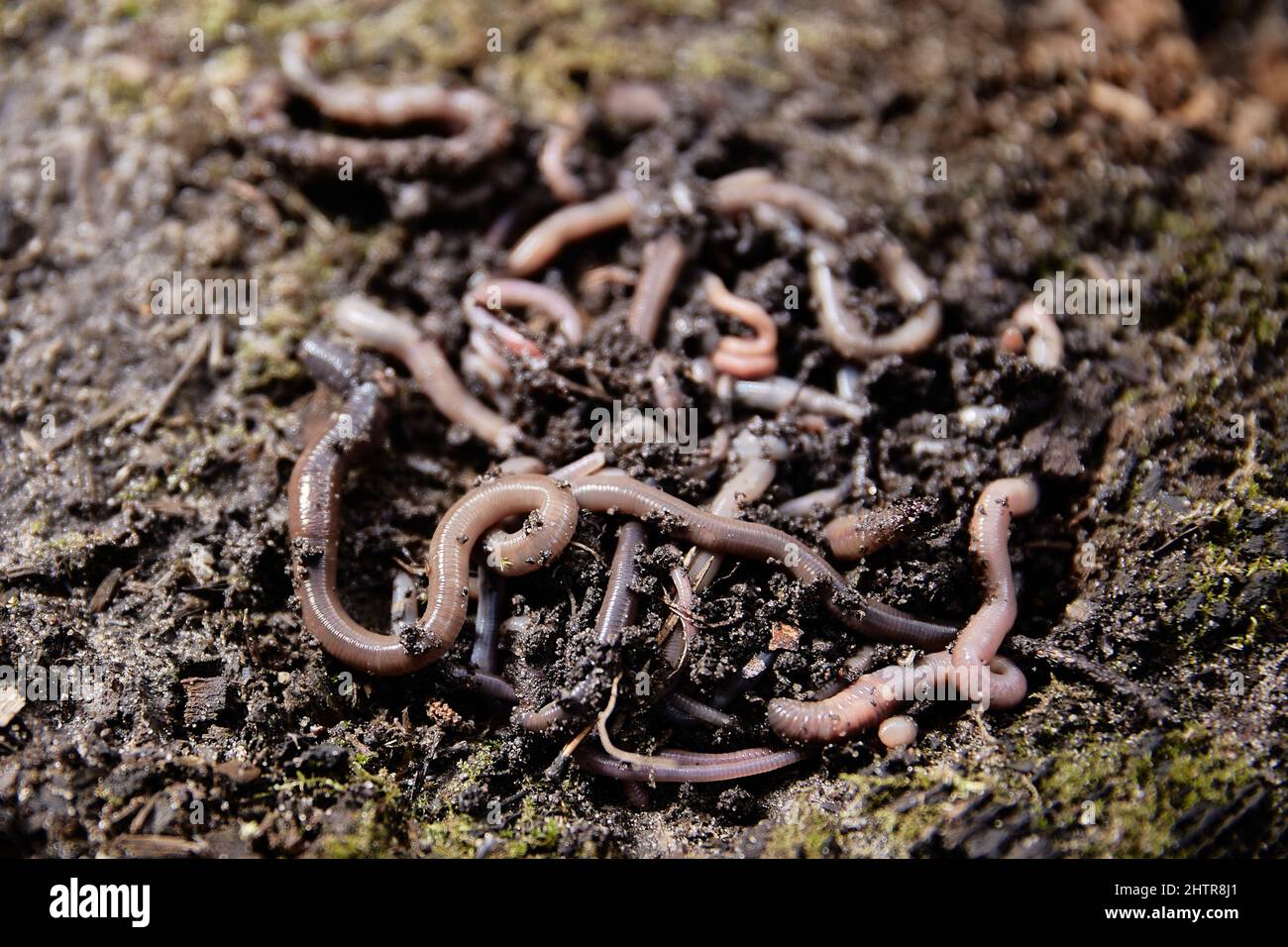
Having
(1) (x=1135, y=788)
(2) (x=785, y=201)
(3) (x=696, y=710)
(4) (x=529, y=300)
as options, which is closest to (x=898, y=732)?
(3) (x=696, y=710)

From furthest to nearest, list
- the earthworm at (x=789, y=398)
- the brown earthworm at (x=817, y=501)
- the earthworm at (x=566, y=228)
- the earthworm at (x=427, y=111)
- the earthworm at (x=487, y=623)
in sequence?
the earthworm at (x=427, y=111) → the earthworm at (x=566, y=228) → the earthworm at (x=789, y=398) → the brown earthworm at (x=817, y=501) → the earthworm at (x=487, y=623)

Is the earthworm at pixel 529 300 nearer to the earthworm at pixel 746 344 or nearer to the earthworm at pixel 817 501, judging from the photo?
the earthworm at pixel 746 344

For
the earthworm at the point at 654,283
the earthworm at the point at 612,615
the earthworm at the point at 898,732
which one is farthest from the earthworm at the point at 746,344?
the earthworm at the point at 898,732

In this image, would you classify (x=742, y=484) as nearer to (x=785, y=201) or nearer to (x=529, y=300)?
(x=529, y=300)

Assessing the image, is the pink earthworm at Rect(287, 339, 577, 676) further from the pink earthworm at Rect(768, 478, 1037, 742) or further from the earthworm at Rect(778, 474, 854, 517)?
the pink earthworm at Rect(768, 478, 1037, 742)
